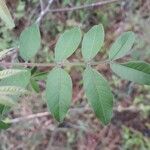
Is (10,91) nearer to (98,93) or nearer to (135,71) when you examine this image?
(98,93)

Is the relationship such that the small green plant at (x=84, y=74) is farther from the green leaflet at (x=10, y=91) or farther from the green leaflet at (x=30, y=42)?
the green leaflet at (x=10, y=91)

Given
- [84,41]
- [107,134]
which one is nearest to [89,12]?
[107,134]

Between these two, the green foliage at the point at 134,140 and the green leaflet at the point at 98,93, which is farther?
the green foliage at the point at 134,140

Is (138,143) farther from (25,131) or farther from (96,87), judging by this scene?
(96,87)

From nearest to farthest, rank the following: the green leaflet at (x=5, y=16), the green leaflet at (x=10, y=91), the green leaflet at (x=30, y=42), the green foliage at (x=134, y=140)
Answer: the green leaflet at (x=10, y=91)
the green leaflet at (x=5, y=16)
the green leaflet at (x=30, y=42)
the green foliage at (x=134, y=140)

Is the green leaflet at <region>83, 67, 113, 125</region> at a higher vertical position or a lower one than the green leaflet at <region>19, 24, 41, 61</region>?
lower

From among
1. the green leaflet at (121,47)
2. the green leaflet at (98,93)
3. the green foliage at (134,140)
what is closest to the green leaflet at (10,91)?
the green leaflet at (98,93)

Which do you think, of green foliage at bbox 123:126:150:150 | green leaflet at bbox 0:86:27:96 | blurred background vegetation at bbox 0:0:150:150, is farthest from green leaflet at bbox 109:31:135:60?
green foliage at bbox 123:126:150:150

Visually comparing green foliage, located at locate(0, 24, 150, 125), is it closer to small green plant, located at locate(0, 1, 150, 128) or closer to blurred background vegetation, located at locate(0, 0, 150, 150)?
small green plant, located at locate(0, 1, 150, 128)
